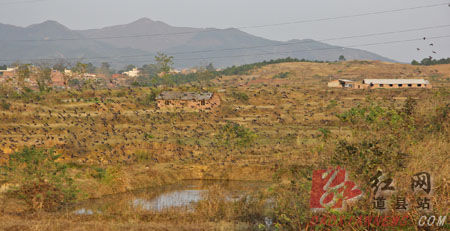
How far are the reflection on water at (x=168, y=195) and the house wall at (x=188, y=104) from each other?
143ft

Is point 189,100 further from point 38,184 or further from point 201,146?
point 38,184

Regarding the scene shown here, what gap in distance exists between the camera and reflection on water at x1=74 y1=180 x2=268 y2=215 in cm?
2562

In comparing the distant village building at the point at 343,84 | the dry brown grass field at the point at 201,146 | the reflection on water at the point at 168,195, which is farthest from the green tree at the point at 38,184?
the distant village building at the point at 343,84

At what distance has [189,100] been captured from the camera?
Result: 267 feet

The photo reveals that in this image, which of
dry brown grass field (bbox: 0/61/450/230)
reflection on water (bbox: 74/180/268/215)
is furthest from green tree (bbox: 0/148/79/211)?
reflection on water (bbox: 74/180/268/215)

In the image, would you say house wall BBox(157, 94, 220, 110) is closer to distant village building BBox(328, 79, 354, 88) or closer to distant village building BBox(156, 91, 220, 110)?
distant village building BBox(156, 91, 220, 110)

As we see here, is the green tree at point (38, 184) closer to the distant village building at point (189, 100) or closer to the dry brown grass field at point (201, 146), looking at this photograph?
the dry brown grass field at point (201, 146)

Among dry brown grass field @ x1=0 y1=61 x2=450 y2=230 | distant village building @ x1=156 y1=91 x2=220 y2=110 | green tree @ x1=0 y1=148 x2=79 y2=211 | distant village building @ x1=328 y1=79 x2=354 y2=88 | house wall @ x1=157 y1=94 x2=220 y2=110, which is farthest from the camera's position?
distant village building @ x1=328 y1=79 x2=354 y2=88

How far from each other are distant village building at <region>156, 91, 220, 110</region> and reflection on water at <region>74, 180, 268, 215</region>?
44.1 m

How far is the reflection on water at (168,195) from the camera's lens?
25.6m

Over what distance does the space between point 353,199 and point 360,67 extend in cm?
17610

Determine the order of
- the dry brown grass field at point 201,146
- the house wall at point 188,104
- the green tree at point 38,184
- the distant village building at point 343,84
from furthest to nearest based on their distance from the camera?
the distant village building at point 343,84, the house wall at point 188,104, the green tree at point 38,184, the dry brown grass field at point 201,146

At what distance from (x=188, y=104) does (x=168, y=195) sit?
165 feet

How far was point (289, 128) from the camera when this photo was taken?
60719 mm
